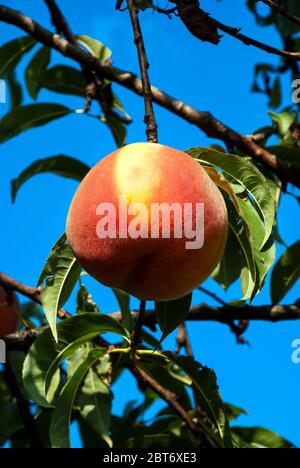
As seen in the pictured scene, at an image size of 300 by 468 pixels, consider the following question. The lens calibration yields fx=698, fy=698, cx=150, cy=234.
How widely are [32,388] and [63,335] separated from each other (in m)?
0.13

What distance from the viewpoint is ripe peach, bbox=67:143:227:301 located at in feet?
3.41

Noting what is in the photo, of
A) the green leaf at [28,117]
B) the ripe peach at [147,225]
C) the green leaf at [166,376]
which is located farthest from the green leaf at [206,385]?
the green leaf at [28,117]

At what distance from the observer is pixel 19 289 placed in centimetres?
178

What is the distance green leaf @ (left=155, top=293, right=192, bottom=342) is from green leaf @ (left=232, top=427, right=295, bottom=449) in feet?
2.70

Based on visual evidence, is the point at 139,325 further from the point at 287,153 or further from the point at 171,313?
the point at 287,153

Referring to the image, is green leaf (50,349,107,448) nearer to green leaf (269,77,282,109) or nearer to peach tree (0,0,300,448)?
peach tree (0,0,300,448)

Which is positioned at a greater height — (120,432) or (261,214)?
(261,214)

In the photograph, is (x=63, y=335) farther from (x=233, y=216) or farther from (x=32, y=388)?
(x=233, y=216)

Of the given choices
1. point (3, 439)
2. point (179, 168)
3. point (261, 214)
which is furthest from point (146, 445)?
point (179, 168)

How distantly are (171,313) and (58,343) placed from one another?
34 cm

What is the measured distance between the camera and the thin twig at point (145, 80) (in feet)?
3.75

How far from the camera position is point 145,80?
1.14m

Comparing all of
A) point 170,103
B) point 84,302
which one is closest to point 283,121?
point 170,103

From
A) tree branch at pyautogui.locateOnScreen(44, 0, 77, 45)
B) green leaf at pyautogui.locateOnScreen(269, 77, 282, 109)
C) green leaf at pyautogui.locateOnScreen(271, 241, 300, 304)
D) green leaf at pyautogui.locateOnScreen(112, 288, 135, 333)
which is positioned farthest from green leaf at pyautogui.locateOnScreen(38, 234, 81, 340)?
green leaf at pyautogui.locateOnScreen(269, 77, 282, 109)
